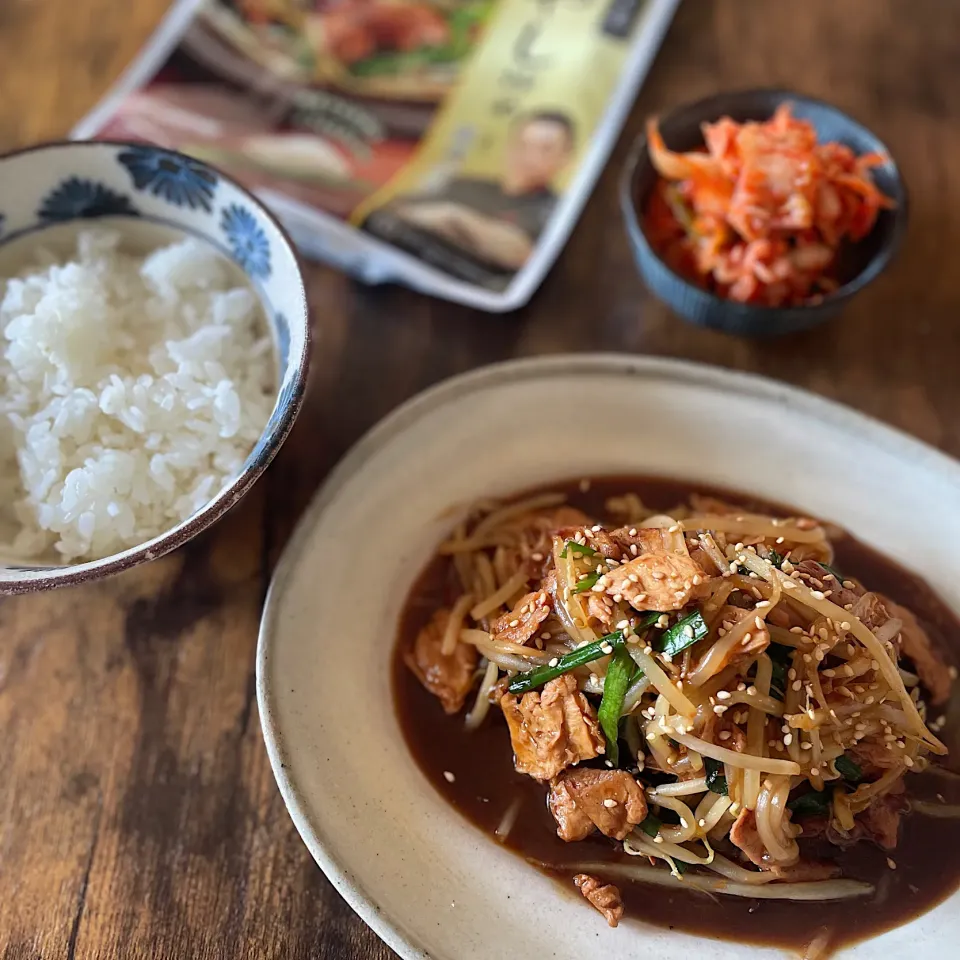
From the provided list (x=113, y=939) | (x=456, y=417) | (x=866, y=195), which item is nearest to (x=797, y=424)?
(x=866, y=195)

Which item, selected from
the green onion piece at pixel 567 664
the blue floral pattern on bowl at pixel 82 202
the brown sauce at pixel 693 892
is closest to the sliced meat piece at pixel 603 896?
the brown sauce at pixel 693 892

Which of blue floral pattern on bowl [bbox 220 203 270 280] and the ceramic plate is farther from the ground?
blue floral pattern on bowl [bbox 220 203 270 280]

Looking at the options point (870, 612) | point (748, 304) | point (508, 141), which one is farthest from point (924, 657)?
point (508, 141)

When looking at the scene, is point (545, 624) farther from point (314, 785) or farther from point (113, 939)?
point (113, 939)

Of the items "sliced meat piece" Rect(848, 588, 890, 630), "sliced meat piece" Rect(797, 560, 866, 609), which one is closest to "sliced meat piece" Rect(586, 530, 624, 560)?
"sliced meat piece" Rect(797, 560, 866, 609)

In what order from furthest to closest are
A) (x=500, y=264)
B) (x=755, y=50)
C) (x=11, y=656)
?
(x=755, y=50)
(x=500, y=264)
(x=11, y=656)

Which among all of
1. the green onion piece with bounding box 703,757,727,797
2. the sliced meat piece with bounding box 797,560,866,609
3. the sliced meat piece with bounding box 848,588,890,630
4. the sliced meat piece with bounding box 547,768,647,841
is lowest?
the sliced meat piece with bounding box 547,768,647,841

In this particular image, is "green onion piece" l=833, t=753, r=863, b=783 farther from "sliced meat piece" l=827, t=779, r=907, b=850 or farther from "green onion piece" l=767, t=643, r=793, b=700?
"green onion piece" l=767, t=643, r=793, b=700

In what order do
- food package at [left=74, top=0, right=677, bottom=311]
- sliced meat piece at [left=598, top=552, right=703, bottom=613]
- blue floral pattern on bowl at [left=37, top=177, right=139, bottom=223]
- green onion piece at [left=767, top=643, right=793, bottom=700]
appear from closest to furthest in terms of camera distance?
sliced meat piece at [left=598, top=552, right=703, bottom=613] < green onion piece at [left=767, top=643, right=793, bottom=700] < blue floral pattern on bowl at [left=37, top=177, right=139, bottom=223] < food package at [left=74, top=0, right=677, bottom=311]

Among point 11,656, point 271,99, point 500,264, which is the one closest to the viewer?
point 11,656
